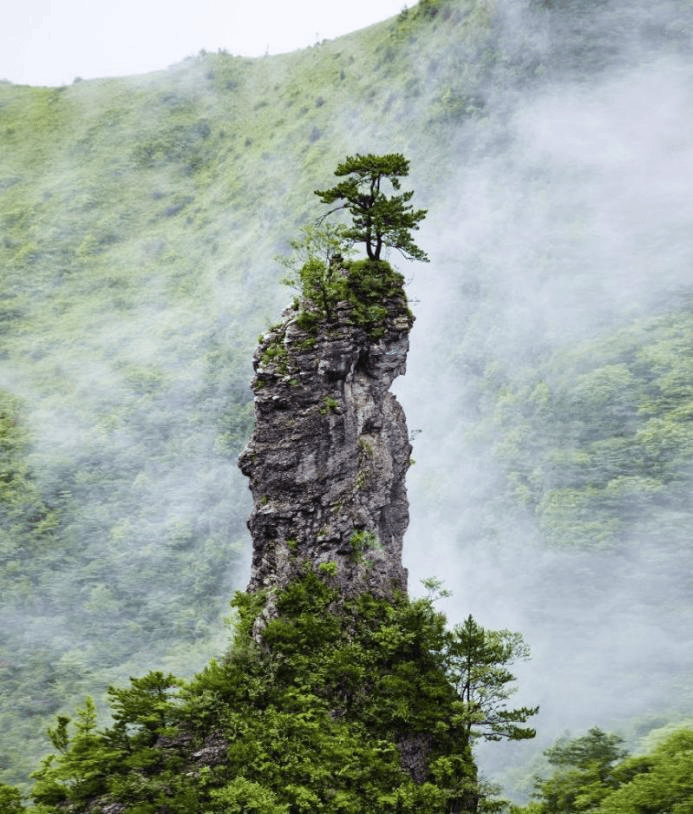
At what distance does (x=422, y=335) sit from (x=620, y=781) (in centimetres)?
9214

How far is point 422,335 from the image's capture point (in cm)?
10912

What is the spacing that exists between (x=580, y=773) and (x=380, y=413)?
13.5 m

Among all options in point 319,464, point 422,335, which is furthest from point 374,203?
point 422,335

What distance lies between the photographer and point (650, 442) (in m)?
81.9

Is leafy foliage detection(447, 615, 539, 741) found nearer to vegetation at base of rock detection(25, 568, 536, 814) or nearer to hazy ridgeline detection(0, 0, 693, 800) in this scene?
vegetation at base of rock detection(25, 568, 536, 814)

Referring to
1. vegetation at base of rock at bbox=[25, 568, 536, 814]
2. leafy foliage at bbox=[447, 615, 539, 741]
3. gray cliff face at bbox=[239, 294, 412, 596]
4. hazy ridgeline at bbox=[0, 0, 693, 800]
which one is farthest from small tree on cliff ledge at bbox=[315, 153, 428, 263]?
hazy ridgeline at bbox=[0, 0, 693, 800]

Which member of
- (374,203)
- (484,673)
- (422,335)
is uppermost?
(422,335)

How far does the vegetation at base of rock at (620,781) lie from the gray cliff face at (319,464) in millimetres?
7837

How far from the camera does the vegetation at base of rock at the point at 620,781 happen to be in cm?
1656

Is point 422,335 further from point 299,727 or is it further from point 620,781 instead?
point 620,781

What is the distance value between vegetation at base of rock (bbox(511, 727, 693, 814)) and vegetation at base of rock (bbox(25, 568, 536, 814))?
102 inches

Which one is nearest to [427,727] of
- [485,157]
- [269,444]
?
[269,444]

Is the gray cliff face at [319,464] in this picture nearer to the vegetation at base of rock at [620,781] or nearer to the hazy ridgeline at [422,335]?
the vegetation at base of rock at [620,781]

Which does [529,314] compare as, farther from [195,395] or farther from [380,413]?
[380,413]
